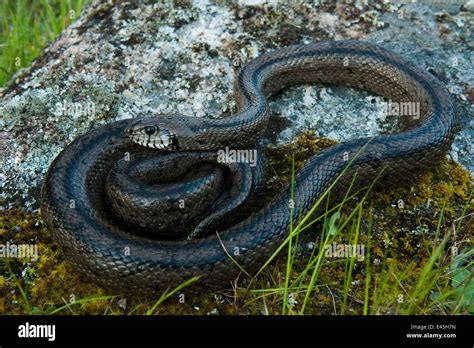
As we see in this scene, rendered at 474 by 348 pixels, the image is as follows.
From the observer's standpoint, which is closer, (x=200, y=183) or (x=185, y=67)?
(x=200, y=183)

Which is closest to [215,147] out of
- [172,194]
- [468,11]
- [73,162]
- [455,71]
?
[172,194]

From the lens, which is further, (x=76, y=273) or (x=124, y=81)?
(x=124, y=81)

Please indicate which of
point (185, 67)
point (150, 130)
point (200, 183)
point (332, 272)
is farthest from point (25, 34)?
point (332, 272)

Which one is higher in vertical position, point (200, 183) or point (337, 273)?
point (200, 183)

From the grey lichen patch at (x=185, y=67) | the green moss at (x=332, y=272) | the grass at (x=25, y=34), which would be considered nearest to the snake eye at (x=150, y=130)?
the grey lichen patch at (x=185, y=67)

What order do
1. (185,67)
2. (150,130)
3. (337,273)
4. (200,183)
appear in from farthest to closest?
(185,67), (150,130), (200,183), (337,273)

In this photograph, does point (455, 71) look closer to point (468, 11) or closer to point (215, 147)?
point (468, 11)

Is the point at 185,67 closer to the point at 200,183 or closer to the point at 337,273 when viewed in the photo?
the point at 200,183
